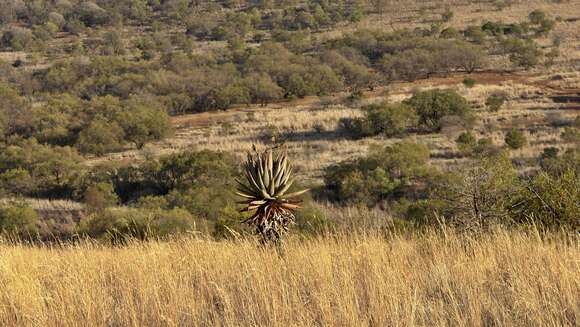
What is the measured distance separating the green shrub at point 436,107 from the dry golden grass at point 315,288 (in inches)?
929

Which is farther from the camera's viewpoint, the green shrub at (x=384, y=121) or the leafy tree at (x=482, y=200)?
the green shrub at (x=384, y=121)

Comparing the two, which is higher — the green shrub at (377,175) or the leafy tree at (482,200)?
the leafy tree at (482,200)

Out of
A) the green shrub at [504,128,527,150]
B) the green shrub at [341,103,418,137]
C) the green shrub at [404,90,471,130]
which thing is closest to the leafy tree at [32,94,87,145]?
the green shrub at [341,103,418,137]

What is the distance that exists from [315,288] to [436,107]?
1011 inches

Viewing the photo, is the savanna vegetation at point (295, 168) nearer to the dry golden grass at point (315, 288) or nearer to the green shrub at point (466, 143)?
the dry golden grass at point (315, 288)

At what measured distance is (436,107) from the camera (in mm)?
28797

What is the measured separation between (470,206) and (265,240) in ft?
9.19

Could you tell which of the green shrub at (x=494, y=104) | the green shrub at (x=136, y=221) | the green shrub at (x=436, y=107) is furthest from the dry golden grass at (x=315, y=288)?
the green shrub at (x=494, y=104)

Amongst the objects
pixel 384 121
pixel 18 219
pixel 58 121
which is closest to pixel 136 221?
pixel 18 219

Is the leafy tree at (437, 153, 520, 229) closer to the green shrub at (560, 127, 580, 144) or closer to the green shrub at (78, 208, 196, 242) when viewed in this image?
the green shrub at (78, 208, 196, 242)

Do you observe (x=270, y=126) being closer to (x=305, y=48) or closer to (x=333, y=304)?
(x=333, y=304)

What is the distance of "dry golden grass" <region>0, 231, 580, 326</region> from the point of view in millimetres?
3715

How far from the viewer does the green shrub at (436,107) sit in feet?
93.4

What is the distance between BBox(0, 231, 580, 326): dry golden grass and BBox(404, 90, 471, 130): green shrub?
23596mm
